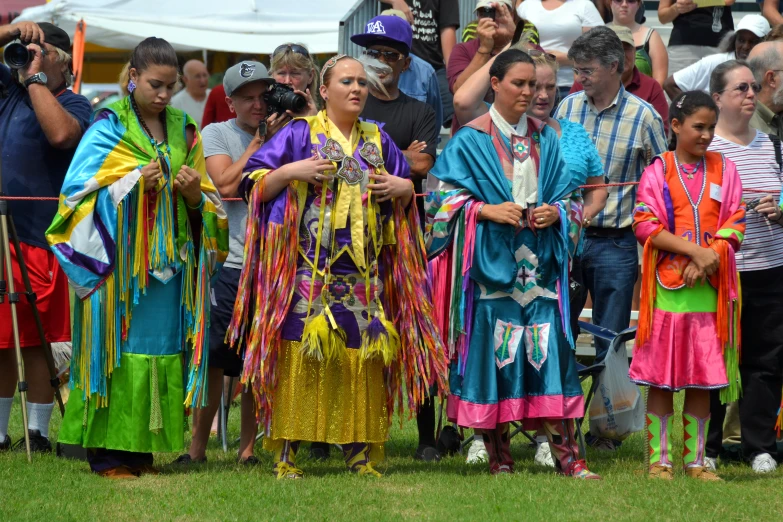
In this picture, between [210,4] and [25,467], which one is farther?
[210,4]

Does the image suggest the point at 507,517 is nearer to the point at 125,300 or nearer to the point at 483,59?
the point at 125,300

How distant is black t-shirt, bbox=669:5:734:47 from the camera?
33.1 feet

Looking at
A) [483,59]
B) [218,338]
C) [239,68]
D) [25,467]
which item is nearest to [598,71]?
[483,59]

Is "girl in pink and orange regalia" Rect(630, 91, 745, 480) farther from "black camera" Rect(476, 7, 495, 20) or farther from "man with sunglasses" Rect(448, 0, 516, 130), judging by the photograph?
"black camera" Rect(476, 7, 495, 20)

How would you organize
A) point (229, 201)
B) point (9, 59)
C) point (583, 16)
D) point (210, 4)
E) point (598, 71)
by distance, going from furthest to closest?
point (210, 4)
point (583, 16)
point (598, 71)
point (229, 201)
point (9, 59)

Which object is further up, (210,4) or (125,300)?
(210,4)

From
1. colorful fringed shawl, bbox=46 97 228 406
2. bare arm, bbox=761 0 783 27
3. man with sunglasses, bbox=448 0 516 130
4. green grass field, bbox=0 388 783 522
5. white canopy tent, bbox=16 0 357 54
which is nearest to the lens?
green grass field, bbox=0 388 783 522

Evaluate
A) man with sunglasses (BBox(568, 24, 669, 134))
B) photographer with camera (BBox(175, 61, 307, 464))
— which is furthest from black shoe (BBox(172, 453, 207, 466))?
man with sunglasses (BBox(568, 24, 669, 134))

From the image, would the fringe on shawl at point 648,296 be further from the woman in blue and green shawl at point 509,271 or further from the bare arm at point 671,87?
the bare arm at point 671,87

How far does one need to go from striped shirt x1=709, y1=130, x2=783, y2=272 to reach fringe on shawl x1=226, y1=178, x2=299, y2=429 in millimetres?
2307

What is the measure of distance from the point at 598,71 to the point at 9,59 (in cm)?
330

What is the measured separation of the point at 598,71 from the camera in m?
6.95

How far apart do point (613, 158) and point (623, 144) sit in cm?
10

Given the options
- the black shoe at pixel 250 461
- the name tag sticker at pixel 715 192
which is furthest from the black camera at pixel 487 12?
the black shoe at pixel 250 461
